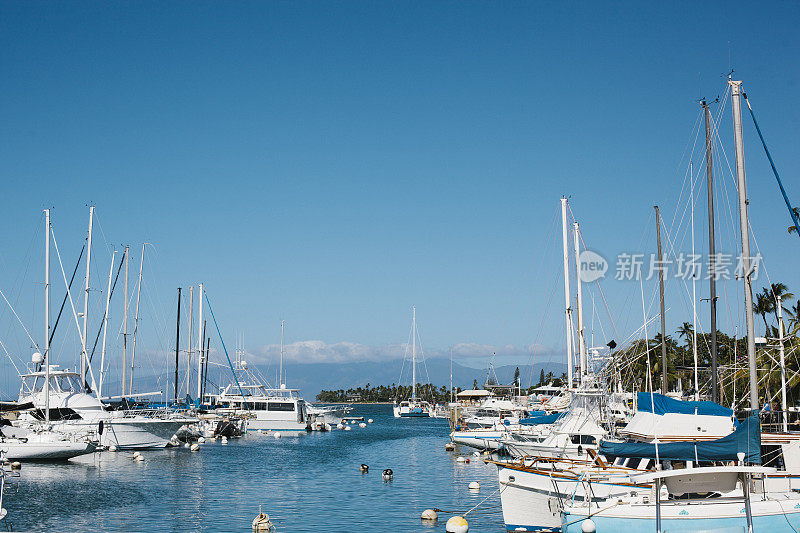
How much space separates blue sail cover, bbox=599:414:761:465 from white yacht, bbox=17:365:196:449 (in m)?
45.5

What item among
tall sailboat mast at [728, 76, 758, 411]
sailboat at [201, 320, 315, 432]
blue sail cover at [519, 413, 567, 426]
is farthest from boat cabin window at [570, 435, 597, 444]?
sailboat at [201, 320, 315, 432]

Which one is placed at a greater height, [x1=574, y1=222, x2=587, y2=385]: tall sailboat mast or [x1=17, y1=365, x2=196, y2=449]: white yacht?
[x1=574, y1=222, x2=587, y2=385]: tall sailboat mast

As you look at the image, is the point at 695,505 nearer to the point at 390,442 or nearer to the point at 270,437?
the point at 390,442

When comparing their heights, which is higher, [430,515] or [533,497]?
[533,497]

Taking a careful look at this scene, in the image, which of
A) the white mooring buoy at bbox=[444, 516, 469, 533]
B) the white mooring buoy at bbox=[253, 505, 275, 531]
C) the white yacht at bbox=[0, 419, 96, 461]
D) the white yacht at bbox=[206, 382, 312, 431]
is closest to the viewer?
the white mooring buoy at bbox=[444, 516, 469, 533]

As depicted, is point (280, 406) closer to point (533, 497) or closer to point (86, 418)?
point (86, 418)

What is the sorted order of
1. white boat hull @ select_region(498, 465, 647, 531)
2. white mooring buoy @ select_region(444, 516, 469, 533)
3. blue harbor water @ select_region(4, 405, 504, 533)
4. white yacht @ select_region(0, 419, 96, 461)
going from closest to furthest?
white boat hull @ select_region(498, 465, 647, 531) < white mooring buoy @ select_region(444, 516, 469, 533) < blue harbor water @ select_region(4, 405, 504, 533) < white yacht @ select_region(0, 419, 96, 461)

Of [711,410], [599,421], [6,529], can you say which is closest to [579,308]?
[599,421]

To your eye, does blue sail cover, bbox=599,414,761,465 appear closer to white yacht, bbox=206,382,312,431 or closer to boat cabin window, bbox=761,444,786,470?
boat cabin window, bbox=761,444,786,470

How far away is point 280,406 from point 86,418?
41.2 metres

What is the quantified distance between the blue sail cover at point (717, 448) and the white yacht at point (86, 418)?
149 feet

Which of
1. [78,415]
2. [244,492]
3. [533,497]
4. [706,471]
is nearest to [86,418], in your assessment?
[78,415]

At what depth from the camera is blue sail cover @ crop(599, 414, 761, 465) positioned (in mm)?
24625

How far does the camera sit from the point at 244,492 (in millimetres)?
41719
